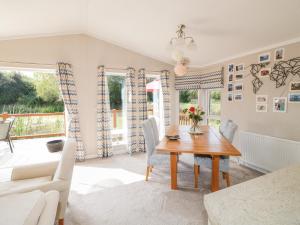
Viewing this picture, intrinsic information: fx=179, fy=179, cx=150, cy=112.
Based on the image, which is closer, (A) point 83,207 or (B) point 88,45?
(A) point 83,207

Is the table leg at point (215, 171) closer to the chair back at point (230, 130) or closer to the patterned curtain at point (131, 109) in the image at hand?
the chair back at point (230, 130)

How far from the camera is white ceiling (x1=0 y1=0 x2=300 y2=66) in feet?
7.10

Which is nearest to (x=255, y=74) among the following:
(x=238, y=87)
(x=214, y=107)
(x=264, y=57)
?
(x=264, y=57)

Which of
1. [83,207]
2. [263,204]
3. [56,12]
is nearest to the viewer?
[263,204]

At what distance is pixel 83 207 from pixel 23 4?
2721 millimetres

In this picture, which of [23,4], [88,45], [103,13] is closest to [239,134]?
[103,13]

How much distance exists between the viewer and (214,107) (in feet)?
14.2

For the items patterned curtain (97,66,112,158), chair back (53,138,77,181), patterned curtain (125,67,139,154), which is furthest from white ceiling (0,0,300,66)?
chair back (53,138,77,181)

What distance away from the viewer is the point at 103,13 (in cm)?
282

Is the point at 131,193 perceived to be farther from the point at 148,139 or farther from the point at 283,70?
the point at 283,70

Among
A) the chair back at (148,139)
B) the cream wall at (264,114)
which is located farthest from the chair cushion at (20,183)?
the cream wall at (264,114)

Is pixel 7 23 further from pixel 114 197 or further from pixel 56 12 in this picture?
pixel 114 197

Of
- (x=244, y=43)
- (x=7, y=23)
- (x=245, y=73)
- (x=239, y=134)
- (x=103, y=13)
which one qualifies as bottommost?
(x=239, y=134)

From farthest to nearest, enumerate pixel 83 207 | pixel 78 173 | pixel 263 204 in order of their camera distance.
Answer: pixel 78 173 → pixel 83 207 → pixel 263 204
